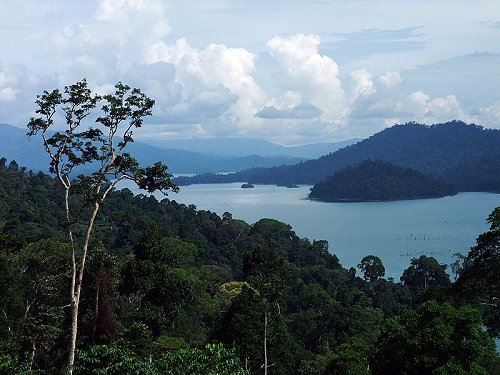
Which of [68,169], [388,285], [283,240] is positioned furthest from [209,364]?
[283,240]

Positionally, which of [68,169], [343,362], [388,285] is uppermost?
[68,169]

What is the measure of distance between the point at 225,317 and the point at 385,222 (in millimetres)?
96237

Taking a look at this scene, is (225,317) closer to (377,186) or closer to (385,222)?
(385,222)

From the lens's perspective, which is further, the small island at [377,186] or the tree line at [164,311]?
the small island at [377,186]

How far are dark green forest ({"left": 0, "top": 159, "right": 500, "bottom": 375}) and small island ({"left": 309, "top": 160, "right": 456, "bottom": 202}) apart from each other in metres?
109

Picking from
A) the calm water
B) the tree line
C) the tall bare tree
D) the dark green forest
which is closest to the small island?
the calm water

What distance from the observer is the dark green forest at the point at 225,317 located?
37.8 feet

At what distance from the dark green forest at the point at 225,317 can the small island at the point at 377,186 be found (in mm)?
108785

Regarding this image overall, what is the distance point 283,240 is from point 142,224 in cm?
1608

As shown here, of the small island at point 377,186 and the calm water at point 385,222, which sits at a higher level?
the small island at point 377,186

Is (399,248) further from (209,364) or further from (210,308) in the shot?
(209,364)

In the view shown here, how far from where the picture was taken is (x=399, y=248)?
86.3 m

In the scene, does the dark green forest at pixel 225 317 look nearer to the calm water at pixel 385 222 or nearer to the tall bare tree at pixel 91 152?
the tall bare tree at pixel 91 152

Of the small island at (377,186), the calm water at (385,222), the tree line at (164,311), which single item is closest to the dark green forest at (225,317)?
the tree line at (164,311)
